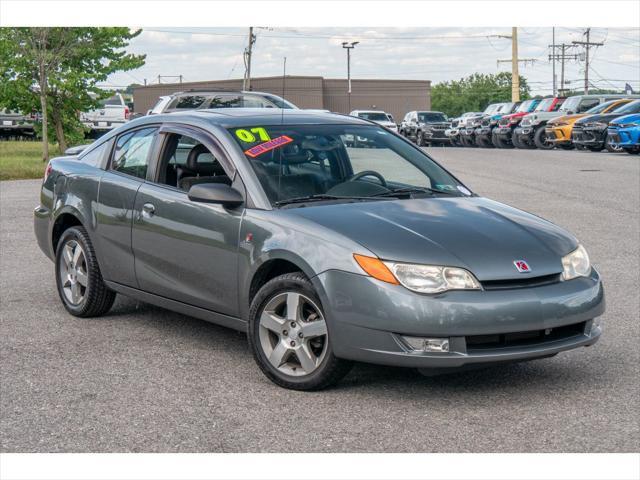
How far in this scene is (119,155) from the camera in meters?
7.16

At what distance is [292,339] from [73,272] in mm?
2589

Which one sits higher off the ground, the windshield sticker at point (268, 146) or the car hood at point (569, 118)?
the windshield sticker at point (268, 146)

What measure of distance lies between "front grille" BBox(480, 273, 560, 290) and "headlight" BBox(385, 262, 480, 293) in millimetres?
79

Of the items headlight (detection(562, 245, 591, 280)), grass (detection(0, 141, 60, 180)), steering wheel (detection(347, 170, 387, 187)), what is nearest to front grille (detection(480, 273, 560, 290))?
headlight (detection(562, 245, 591, 280))

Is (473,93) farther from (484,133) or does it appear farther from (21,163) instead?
(21,163)

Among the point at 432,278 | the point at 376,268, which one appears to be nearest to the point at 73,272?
the point at 376,268

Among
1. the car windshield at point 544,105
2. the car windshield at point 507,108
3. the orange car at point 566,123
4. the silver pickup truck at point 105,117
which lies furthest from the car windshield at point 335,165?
the car windshield at point 507,108

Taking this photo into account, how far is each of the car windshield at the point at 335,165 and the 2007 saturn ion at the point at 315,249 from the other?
12 mm

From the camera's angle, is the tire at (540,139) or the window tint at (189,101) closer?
the window tint at (189,101)

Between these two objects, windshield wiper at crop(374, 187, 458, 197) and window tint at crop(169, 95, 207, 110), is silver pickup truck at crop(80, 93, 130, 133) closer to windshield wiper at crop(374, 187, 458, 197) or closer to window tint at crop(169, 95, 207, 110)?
window tint at crop(169, 95, 207, 110)

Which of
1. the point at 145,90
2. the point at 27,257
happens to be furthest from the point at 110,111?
the point at 145,90

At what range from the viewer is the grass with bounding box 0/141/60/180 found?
76.2 ft

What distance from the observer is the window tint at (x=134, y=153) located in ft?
22.4

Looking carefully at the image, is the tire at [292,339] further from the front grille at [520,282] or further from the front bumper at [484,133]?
the front bumper at [484,133]
